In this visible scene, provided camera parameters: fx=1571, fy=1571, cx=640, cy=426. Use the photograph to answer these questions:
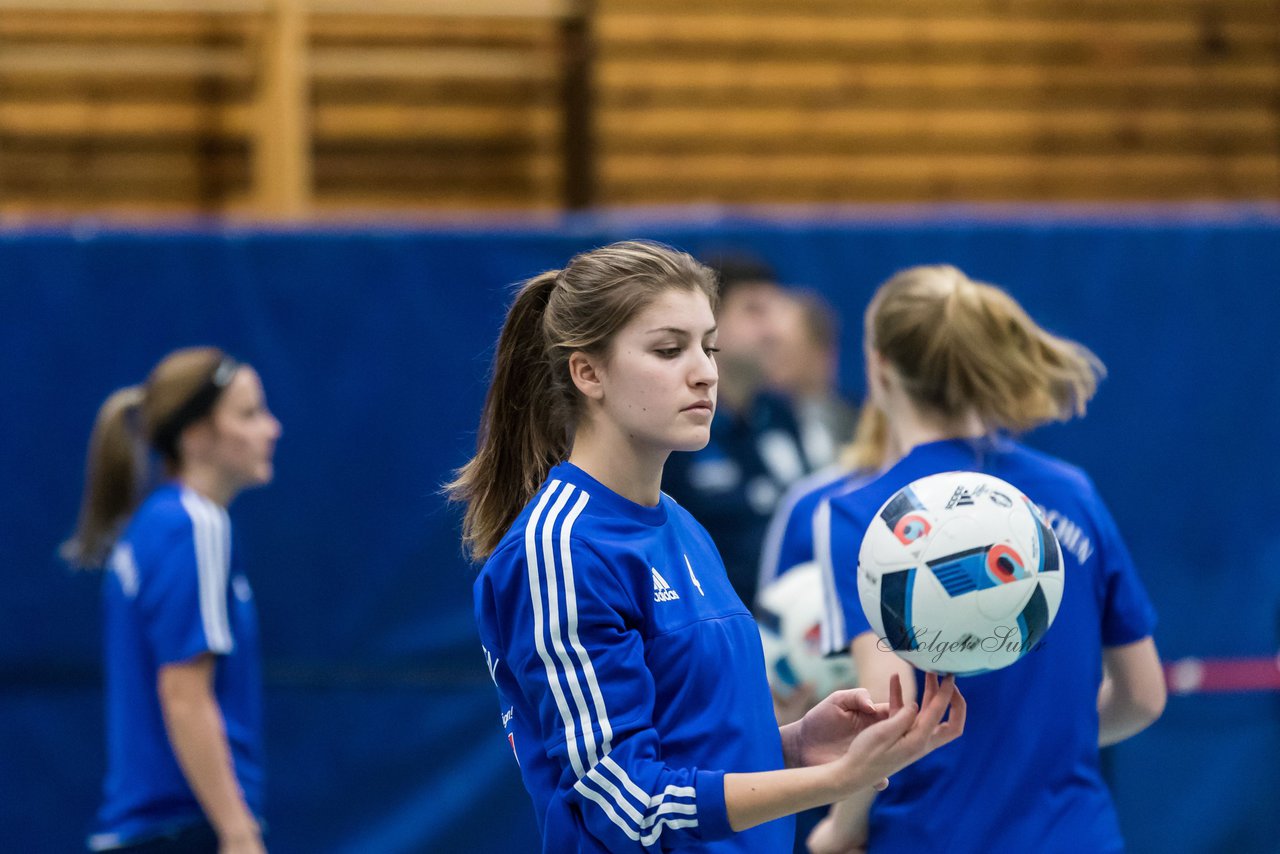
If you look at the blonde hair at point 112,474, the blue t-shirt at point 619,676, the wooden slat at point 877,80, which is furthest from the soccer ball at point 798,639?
the wooden slat at point 877,80

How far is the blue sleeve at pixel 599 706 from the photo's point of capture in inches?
77.4

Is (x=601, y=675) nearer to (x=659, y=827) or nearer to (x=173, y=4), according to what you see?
(x=659, y=827)

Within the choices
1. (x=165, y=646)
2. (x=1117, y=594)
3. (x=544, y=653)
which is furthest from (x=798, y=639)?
(x=544, y=653)

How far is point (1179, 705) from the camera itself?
5520 mm

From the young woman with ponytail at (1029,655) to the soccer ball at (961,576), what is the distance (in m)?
0.38

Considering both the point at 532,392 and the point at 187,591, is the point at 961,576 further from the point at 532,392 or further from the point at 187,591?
the point at 187,591

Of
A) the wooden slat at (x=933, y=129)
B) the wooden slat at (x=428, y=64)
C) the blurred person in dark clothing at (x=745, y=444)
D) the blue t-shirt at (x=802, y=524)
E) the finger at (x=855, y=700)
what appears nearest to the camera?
the finger at (x=855, y=700)

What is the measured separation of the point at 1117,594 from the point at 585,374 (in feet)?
3.70

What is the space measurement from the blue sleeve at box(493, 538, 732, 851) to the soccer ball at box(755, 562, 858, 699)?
5.10ft

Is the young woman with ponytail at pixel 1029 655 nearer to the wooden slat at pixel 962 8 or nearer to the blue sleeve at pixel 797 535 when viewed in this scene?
the blue sleeve at pixel 797 535

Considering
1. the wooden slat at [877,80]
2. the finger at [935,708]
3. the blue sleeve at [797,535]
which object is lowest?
the blue sleeve at [797,535]

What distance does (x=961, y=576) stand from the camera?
2.19 meters

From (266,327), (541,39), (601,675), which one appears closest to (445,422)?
(266,327)

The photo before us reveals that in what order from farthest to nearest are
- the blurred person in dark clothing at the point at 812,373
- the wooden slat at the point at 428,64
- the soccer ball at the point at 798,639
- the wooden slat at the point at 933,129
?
1. the wooden slat at the point at 933,129
2. the wooden slat at the point at 428,64
3. the blurred person in dark clothing at the point at 812,373
4. the soccer ball at the point at 798,639
